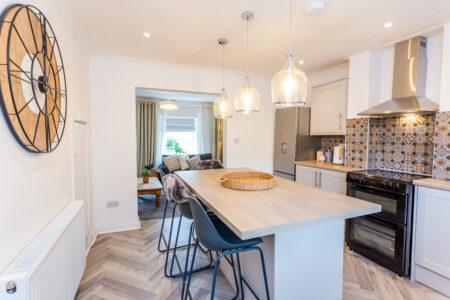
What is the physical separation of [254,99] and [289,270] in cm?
154

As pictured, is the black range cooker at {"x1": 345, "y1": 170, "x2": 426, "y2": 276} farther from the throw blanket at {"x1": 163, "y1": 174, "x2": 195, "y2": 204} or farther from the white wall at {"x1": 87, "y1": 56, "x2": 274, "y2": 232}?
the white wall at {"x1": 87, "y1": 56, "x2": 274, "y2": 232}

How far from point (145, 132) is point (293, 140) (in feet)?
15.1

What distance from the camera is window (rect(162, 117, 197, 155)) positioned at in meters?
6.95

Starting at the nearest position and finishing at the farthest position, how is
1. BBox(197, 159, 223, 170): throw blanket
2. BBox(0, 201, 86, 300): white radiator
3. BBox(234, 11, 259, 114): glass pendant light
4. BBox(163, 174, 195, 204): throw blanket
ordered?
BBox(0, 201, 86, 300): white radiator < BBox(163, 174, 195, 204): throw blanket < BBox(234, 11, 259, 114): glass pendant light < BBox(197, 159, 223, 170): throw blanket

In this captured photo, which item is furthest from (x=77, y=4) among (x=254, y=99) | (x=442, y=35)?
(x=442, y=35)

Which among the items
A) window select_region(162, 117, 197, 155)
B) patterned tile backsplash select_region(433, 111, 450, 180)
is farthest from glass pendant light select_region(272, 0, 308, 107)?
window select_region(162, 117, 197, 155)

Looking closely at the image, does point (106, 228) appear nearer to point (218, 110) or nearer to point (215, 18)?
point (218, 110)

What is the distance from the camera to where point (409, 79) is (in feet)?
7.98

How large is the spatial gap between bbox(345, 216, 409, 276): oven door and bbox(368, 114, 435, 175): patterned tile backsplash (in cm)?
88

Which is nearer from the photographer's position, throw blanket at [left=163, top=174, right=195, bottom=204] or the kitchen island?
the kitchen island

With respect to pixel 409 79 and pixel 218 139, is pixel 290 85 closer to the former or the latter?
pixel 409 79

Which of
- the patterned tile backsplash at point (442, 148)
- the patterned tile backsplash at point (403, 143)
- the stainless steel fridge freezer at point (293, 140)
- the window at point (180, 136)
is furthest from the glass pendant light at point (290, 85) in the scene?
the window at point (180, 136)

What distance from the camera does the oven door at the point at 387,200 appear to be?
2096 millimetres

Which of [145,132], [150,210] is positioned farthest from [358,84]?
[145,132]
